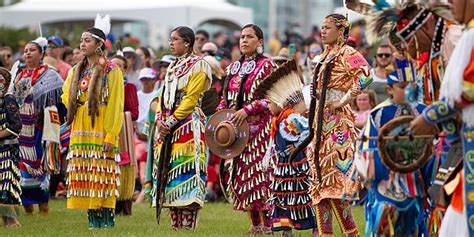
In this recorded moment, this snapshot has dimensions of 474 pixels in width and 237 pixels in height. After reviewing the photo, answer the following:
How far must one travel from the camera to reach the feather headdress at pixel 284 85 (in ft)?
33.7

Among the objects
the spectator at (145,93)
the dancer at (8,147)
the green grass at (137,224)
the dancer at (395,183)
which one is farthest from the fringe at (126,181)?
the dancer at (395,183)

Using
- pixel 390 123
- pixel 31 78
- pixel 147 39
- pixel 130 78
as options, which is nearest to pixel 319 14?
pixel 147 39

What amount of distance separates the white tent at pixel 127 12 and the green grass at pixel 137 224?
392 inches

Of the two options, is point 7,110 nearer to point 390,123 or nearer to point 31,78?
point 31,78

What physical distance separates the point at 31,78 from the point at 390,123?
595cm

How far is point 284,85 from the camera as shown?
33.9 ft

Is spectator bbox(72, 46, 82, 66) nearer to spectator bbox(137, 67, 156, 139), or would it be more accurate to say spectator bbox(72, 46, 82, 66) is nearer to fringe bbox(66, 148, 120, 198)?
spectator bbox(137, 67, 156, 139)

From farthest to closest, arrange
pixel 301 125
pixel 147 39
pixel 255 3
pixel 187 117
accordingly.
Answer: pixel 255 3
pixel 147 39
pixel 187 117
pixel 301 125

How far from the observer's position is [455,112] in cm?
677

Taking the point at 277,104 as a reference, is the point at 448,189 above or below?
below

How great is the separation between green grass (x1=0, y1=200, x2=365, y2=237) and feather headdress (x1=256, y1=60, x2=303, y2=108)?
4.23 feet

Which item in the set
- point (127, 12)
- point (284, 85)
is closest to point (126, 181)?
point (284, 85)

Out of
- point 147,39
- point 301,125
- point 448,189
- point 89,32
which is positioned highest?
point 147,39

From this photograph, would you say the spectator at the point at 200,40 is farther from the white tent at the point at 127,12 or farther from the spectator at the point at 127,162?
the white tent at the point at 127,12
